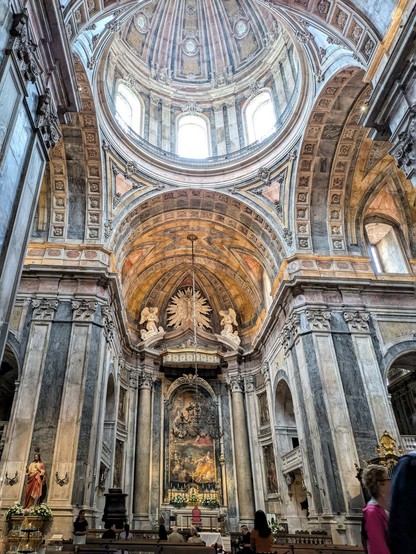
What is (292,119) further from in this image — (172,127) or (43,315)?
(43,315)

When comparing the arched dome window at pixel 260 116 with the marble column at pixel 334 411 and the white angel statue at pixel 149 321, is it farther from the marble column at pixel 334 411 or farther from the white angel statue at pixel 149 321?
the white angel statue at pixel 149 321

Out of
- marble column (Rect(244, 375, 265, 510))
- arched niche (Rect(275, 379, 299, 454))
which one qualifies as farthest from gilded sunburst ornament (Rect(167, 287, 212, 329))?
arched niche (Rect(275, 379, 299, 454))

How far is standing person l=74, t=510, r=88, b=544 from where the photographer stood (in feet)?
32.7

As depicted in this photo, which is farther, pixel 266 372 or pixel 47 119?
pixel 266 372

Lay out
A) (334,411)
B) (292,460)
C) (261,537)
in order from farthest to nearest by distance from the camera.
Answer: (292,460) → (334,411) → (261,537)

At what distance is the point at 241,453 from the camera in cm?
1930

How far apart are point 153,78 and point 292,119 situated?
309 inches

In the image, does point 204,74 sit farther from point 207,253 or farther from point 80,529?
point 80,529

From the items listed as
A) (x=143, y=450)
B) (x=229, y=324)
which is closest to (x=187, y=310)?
(x=229, y=324)

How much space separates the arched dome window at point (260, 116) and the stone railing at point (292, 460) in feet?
41.8

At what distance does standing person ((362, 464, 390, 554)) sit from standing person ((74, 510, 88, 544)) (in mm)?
9296

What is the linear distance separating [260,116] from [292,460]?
14.6 meters

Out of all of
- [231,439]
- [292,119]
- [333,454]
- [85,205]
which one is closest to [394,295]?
[333,454]

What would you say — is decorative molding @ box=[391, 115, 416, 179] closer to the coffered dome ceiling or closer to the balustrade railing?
the balustrade railing
